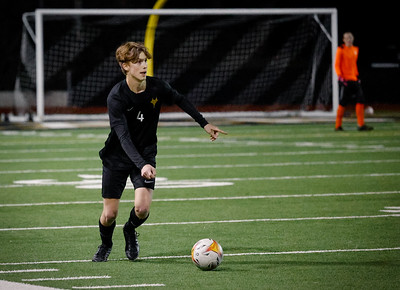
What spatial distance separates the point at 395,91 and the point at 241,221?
2758 cm

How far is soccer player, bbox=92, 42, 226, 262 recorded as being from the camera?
679cm

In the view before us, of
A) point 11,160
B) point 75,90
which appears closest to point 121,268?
point 11,160

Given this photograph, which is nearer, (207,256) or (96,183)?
(207,256)

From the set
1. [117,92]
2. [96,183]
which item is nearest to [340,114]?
[96,183]

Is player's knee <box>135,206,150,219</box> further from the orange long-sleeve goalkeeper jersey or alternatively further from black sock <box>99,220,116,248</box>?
the orange long-sleeve goalkeeper jersey

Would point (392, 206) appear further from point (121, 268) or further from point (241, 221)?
point (121, 268)

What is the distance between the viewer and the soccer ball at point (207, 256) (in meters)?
6.52

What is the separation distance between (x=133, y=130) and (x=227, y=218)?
241cm

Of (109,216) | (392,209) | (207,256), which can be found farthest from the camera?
(392,209)

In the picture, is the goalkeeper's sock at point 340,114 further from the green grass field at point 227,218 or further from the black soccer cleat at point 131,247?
the black soccer cleat at point 131,247

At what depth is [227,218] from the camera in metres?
9.07

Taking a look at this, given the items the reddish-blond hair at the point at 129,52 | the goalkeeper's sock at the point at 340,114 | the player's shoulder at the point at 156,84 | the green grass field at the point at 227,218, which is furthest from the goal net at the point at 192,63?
the reddish-blond hair at the point at 129,52

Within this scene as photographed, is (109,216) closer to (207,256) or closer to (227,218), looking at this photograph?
(207,256)

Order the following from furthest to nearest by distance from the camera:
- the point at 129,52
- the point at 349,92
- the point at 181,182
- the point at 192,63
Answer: the point at 192,63
the point at 349,92
the point at 181,182
the point at 129,52
